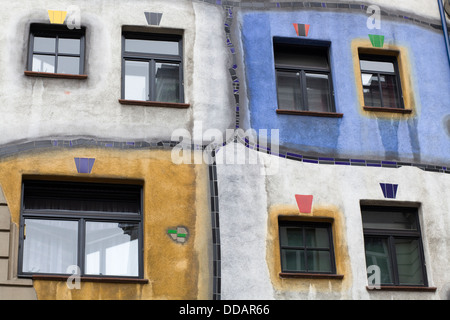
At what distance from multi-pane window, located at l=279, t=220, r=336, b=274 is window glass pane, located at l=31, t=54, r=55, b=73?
4.14 metres

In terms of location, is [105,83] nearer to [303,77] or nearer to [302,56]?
[303,77]


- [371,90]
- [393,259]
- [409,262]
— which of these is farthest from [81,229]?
[371,90]

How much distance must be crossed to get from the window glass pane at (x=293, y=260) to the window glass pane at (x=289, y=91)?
2.38 meters

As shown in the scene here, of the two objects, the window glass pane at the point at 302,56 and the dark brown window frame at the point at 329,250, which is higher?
the window glass pane at the point at 302,56

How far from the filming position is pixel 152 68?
14141 millimetres

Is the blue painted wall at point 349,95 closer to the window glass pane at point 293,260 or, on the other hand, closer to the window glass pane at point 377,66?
the window glass pane at point 377,66

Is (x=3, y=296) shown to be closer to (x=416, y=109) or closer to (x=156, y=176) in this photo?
(x=156, y=176)

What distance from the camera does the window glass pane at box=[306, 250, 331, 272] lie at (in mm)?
13227

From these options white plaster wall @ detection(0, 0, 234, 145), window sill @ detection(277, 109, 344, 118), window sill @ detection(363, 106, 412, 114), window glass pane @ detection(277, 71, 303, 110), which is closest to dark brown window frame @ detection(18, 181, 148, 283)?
white plaster wall @ detection(0, 0, 234, 145)

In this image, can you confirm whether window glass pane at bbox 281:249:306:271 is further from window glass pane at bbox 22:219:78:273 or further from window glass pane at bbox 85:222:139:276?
window glass pane at bbox 22:219:78:273

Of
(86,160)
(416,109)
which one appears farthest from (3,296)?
(416,109)

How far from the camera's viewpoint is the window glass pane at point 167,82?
46.0 feet

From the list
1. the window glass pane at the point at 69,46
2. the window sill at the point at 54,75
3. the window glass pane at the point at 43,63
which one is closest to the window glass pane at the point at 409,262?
the window sill at the point at 54,75

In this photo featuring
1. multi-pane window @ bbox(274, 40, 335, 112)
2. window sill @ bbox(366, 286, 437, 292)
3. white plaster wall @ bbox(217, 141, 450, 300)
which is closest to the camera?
white plaster wall @ bbox(217, 141, 450, 300)
